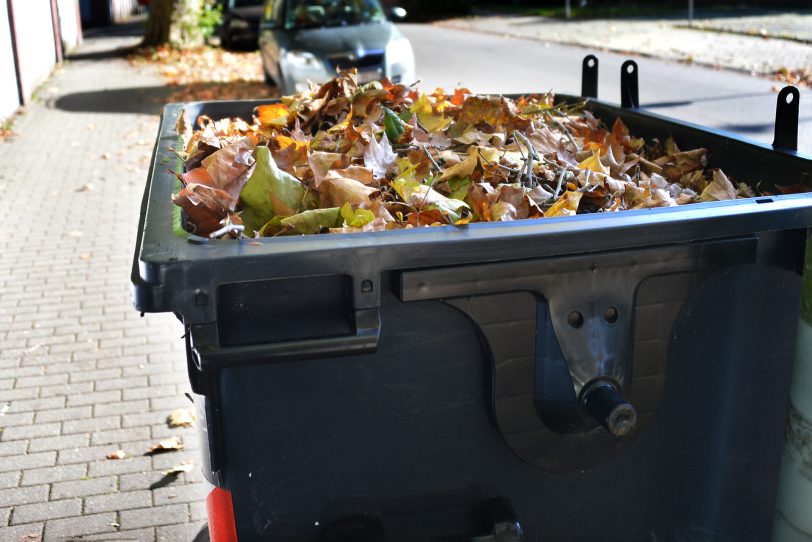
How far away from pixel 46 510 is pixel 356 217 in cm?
255

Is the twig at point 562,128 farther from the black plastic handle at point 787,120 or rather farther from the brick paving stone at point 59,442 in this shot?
the brick paving stone at point 59,442

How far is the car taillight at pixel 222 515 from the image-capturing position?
1892mm

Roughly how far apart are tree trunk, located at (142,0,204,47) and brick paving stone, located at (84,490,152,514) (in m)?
19.7

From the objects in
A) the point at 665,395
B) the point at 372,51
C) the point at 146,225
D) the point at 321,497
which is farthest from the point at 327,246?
the point at 372,51

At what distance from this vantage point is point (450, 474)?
1.97 metres

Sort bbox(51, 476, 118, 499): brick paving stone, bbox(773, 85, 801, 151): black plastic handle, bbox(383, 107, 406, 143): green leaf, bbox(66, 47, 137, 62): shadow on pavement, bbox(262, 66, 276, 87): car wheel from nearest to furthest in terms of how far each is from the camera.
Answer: bbox(773, 85, 801, 151): black plastic handle, bbox(383, 107, 406, 143): green leaf, bbox(51, 476, 118, 499): brick paving stone, bbox(262, 66, 276, 87): car wheel, bbox(66, 47, 137, 62): shadow on pavement

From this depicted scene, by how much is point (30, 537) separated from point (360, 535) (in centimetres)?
231

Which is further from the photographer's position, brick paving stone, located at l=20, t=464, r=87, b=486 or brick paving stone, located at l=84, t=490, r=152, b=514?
brick paving stone, located at l=20, t=464, r=87, b=486

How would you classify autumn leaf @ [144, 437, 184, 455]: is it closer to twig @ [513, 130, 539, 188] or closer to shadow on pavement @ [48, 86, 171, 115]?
twig @ [513, 130, 539, 188]

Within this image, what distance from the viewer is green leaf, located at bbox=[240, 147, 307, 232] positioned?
7.07ft

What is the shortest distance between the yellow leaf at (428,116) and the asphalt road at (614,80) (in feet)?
20.9

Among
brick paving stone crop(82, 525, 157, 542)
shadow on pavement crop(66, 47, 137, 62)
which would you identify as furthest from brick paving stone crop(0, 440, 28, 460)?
shadow on pavement crop(66, 47, 137, 62)

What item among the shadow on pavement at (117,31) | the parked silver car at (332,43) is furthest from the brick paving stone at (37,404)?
the shadow on pavement at (117,31)

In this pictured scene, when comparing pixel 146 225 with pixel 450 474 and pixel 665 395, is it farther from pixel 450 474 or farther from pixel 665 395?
pixel 665 395
